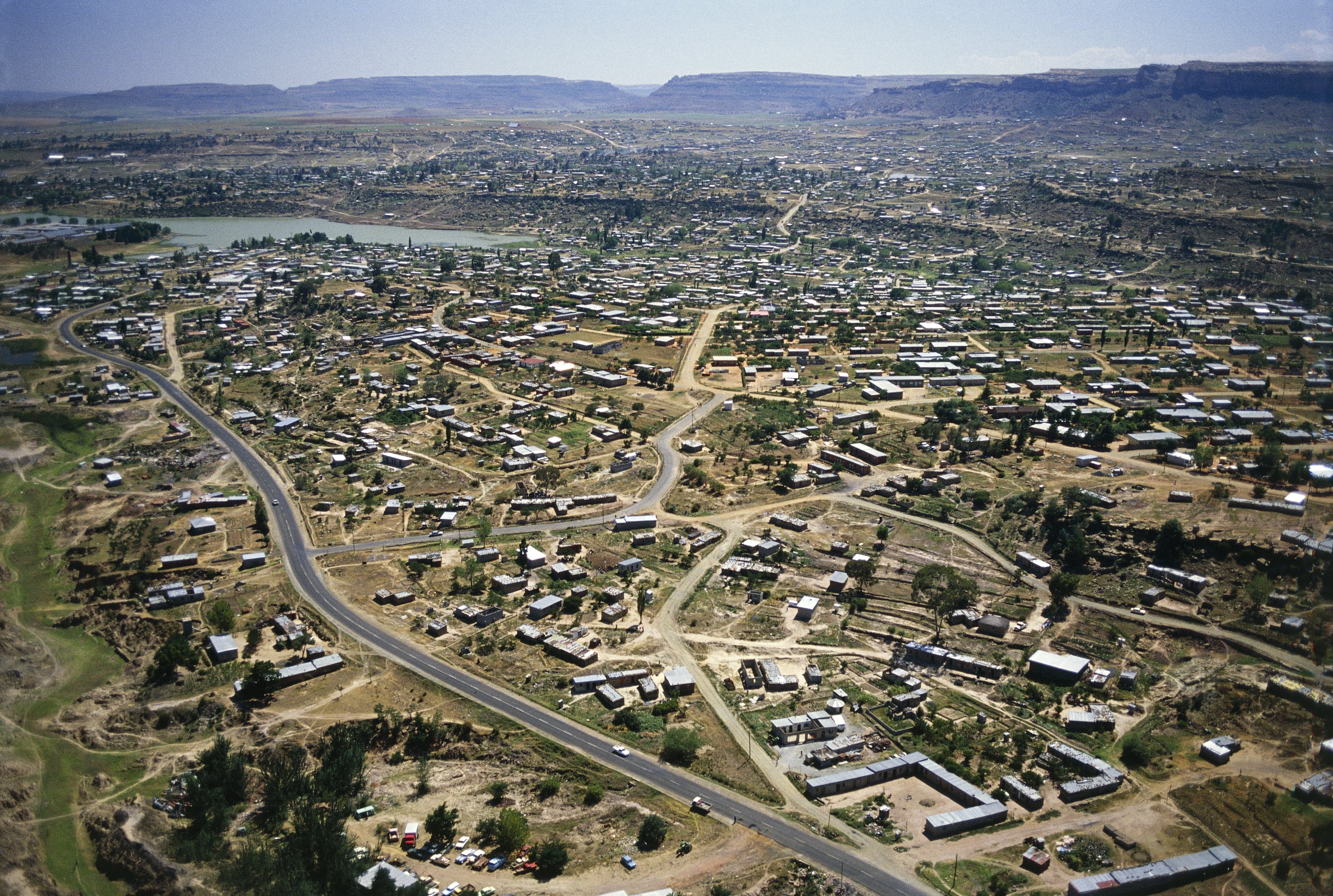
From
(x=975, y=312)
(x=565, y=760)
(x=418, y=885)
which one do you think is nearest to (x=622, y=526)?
(x=565, y=760)

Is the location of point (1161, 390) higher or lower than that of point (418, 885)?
higher

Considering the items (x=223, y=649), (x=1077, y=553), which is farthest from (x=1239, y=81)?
(x=223, y=649)

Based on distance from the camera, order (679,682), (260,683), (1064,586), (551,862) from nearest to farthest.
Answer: (551,862) → (260,683) → (679,682) → (1064,586)

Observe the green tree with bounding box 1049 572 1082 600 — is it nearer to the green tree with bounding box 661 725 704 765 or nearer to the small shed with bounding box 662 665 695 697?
the small shed with bounding box 662 665 695 697

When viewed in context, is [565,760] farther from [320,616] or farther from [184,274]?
[184,274]

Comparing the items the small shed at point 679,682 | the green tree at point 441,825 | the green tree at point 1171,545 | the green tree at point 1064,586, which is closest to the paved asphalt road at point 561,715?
the small shed at point 679,682

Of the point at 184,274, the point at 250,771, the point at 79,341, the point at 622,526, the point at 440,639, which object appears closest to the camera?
the point at 250,771

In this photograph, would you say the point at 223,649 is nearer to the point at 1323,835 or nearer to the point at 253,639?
the point at 253,639

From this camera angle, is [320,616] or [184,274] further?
[184,274]
